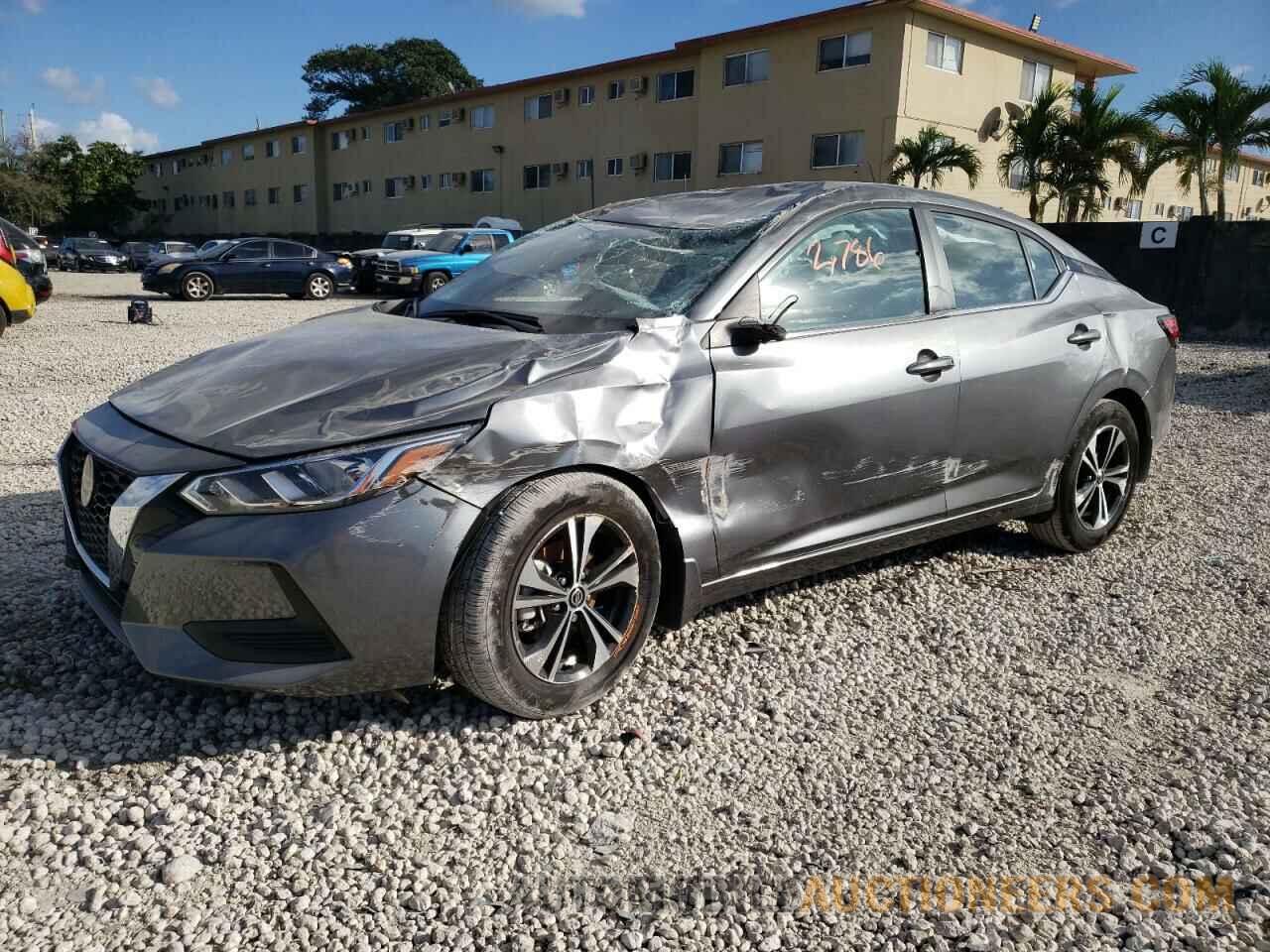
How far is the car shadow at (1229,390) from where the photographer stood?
30.0 ft

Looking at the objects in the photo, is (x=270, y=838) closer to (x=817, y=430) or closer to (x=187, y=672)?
(x=187, y=672)

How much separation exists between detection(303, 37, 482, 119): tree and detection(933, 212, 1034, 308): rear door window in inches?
2851

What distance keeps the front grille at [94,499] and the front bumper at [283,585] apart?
85mm

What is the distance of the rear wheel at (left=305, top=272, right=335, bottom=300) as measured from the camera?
22.1 meters

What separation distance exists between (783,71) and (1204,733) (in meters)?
26.6

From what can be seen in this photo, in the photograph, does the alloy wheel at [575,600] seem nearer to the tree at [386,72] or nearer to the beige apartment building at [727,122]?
the beige apartment building at [727,122]

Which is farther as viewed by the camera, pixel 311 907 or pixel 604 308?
pixel 604 308

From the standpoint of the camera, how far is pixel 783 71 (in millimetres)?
26703

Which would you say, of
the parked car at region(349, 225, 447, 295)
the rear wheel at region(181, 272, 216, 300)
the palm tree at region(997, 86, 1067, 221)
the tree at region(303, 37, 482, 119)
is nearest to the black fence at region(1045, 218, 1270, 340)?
the palm tree at region(997, 86, 1067, 221)

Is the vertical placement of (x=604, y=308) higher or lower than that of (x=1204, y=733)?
higher

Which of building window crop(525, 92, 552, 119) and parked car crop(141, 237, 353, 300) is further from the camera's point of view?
building window crop(525, 92, 552, 119)

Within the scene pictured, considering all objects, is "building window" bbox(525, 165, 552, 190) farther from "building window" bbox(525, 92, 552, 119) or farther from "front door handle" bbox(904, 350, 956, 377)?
"front door handle" bbox(904, 350, 956, 377)

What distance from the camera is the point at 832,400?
341 cm

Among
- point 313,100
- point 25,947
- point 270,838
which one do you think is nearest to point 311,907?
point 270,838
